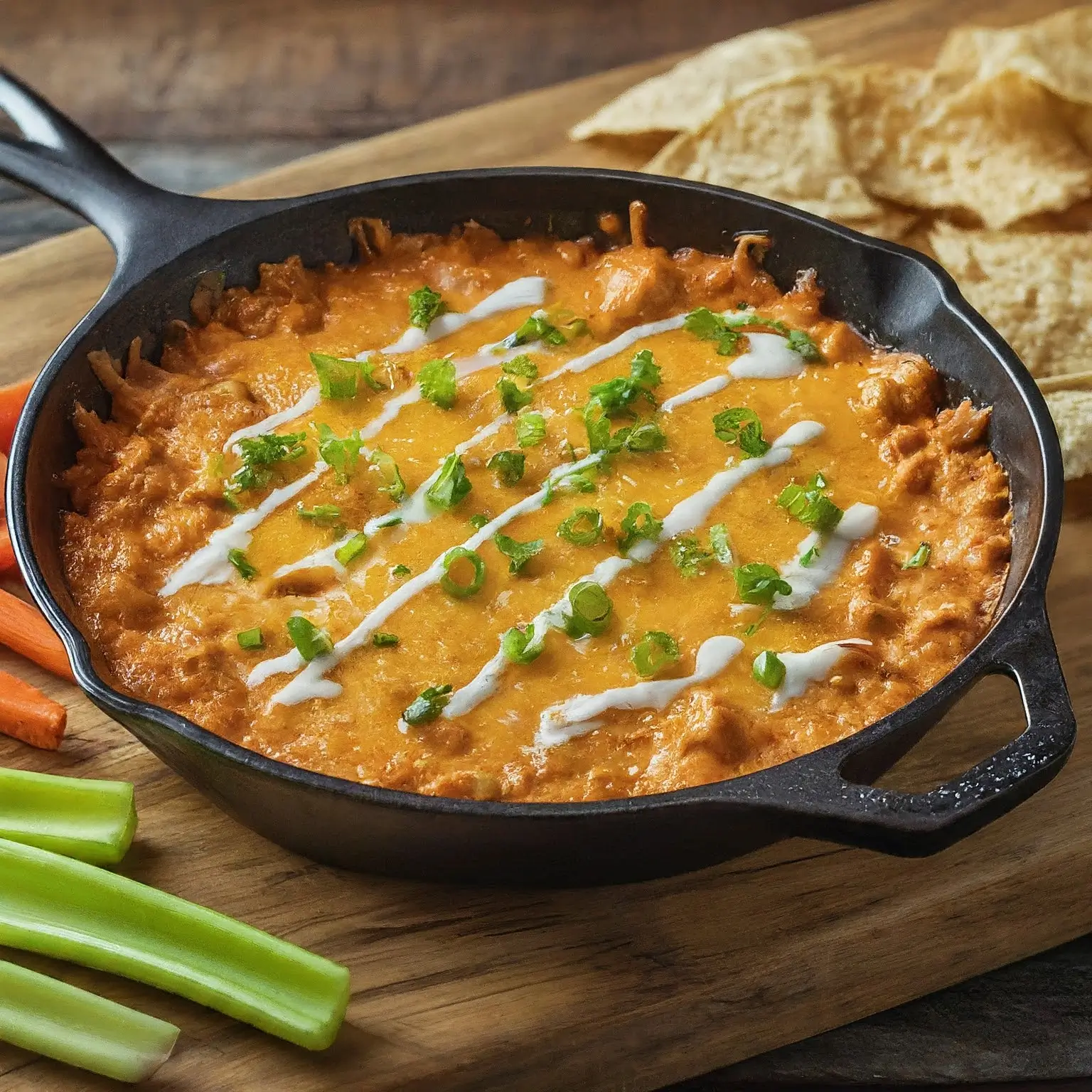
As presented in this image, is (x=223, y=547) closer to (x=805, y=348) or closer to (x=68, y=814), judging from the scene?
(x=68, y=814)

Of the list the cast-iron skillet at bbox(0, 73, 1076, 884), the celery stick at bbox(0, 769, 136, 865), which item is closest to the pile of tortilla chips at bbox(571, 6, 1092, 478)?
the cast-iron skillet at bbox(0, 73, 1076, 884)

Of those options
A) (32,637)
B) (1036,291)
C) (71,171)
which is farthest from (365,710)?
(1036,291)

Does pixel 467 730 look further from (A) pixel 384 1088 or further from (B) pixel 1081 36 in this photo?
(B) pixel 1081 36

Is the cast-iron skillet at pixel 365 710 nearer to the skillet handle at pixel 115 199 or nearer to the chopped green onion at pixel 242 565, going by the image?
the skillet handle at pixel 115 199

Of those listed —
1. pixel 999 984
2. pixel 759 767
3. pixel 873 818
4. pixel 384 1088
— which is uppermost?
pixel 873 818

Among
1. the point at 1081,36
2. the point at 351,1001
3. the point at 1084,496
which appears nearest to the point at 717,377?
the point at 1084,496

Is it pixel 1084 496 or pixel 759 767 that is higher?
pixel 759 767
